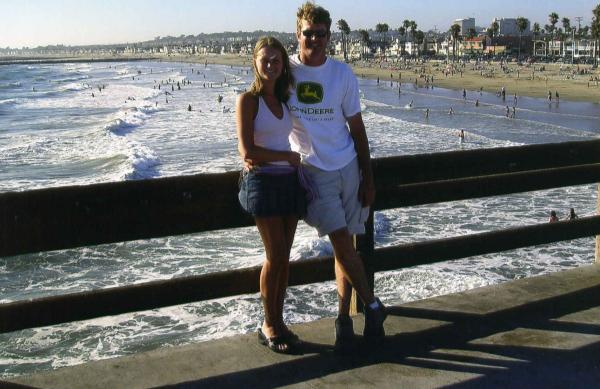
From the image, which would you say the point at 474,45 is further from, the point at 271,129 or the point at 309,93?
the point at 271,129

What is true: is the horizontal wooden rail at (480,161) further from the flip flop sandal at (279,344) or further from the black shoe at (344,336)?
the flip flop sandal at (279,344)

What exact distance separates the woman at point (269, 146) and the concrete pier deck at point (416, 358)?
1.91 feet

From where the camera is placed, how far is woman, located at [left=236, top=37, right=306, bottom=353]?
113 inches

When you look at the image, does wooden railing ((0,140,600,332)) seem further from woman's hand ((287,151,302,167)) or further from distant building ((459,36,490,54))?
distant building ((459,36,490,54))

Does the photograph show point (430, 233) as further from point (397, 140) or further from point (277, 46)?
point (397, 140)

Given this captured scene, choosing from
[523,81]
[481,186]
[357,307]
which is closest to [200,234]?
[357,307]

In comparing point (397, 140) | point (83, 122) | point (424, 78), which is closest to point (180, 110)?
point (83, 122)

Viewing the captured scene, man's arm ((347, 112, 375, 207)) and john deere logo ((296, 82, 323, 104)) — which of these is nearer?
john deere logo ((296, 82, 323, 104))

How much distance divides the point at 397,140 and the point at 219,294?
101ft

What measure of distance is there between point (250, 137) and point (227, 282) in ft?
2.31

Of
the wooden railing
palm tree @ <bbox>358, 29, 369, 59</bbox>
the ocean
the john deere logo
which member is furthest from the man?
palm tree @ <bbox>358, 29, 369, 59</bbox>

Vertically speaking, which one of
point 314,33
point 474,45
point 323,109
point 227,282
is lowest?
point 227,282

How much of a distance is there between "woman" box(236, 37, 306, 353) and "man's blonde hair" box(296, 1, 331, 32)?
17cm

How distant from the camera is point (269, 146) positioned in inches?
115
